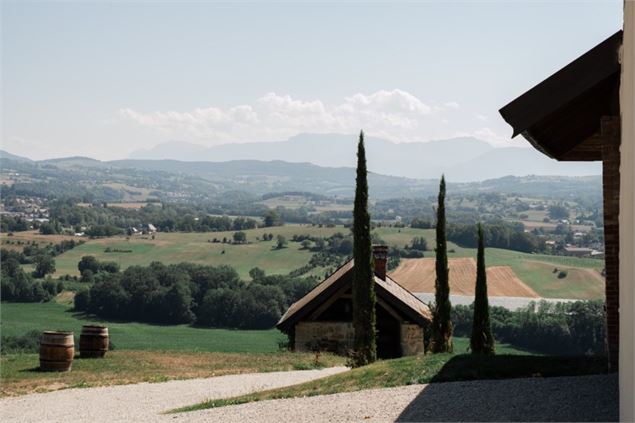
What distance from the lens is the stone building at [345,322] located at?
97.4 ft

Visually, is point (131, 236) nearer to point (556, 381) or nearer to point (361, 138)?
point (361, 138)

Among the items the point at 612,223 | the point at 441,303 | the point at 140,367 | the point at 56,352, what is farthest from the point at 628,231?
the point at 140,367

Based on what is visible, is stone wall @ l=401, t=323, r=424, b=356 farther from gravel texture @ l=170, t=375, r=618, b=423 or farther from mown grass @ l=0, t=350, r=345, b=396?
gravel texture @ l=170, t=375, r=618, b=423

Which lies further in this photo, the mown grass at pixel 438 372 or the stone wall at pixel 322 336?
the stone wall at pixel 322 336

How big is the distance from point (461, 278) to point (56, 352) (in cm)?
7069

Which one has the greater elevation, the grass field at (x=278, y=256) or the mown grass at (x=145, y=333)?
the grass field at (x=278, y=256)

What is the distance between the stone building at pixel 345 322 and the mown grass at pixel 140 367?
6.01ft

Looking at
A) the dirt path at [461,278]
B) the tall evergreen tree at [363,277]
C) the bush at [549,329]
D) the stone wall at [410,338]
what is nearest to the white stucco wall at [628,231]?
the tall evergreen tree at [363,277]

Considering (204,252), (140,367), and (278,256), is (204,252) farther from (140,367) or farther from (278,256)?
(140,367)

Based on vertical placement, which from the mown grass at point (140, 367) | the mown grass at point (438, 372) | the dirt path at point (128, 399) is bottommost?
the mown grass at point (140, 367)

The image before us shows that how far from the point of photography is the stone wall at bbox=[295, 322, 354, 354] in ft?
97.8

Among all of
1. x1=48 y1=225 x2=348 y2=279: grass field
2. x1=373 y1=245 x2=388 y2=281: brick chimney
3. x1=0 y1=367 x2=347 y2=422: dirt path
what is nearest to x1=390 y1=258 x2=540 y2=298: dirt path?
x1=48 y1=225 x2=348 y2=279: grass field

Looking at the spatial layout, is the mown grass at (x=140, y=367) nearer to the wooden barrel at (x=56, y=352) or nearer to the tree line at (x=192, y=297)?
the wooden barrel at (x=56, y=352)

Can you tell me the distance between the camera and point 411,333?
29.9 meters
